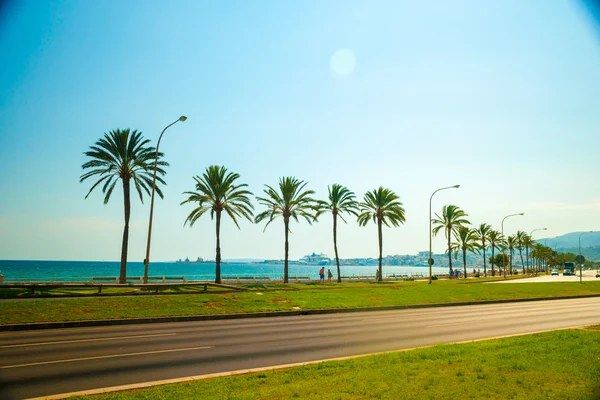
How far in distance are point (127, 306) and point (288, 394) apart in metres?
15.2

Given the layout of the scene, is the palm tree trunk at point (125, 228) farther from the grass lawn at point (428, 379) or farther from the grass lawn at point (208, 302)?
the grass lawn at point (428, 379)

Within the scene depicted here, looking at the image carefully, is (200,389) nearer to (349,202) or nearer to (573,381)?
(573,381)

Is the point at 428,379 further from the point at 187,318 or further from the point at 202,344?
the point at 187,318

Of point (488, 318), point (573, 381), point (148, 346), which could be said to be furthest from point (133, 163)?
point (573, 381)

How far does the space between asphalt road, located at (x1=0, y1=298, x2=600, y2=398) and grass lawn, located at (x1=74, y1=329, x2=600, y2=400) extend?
5.15ft

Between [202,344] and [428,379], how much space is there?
7461 mm

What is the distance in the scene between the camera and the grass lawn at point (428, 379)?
7012 mm

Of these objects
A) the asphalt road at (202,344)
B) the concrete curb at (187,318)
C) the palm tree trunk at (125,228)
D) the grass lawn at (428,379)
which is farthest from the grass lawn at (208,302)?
the palm tree trunk at (125,228)

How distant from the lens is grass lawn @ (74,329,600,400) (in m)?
7.01

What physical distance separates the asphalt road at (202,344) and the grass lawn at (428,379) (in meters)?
1.57

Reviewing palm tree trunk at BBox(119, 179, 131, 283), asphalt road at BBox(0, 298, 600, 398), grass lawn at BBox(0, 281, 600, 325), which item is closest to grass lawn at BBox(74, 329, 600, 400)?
asphalt road at BBox(0, 298, 600, 398)

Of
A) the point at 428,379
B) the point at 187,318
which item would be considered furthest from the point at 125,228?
the point at 428,379

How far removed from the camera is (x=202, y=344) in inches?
508

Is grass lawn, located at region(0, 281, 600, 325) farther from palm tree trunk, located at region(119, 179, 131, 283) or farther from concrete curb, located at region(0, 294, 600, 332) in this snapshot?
palm tree trunk, located at region(119, 179, 131, 283)
